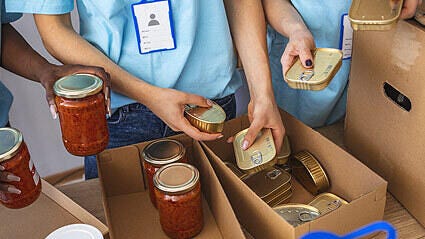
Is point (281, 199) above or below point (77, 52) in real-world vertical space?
below

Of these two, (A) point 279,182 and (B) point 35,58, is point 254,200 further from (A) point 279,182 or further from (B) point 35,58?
(B) point 35,58

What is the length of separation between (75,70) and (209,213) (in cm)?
36

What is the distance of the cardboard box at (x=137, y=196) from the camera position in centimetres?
95

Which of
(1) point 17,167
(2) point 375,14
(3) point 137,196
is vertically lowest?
(3) point 137,196

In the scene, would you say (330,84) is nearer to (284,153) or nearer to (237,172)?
(284,153)

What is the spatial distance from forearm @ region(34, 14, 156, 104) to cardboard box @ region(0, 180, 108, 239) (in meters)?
0.24

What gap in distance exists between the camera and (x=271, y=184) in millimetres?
1006

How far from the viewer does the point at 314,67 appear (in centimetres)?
95

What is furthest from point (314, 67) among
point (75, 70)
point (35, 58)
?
point (35, 58)

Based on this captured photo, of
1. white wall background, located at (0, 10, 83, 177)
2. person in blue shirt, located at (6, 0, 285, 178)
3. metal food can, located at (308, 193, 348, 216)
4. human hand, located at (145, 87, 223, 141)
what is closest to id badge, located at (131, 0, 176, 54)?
person in blue shirt, located at (6, 0, 285, 178)

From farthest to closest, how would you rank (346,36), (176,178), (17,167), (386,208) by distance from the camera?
(346,36), (386,208), (176,178), (17,167)

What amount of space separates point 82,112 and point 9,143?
12 cm

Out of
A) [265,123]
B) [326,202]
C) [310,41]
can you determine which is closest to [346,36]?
[310,41]

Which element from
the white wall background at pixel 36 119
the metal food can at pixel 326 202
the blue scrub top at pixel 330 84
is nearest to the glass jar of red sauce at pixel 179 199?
the metal food can at pixel 326 202
